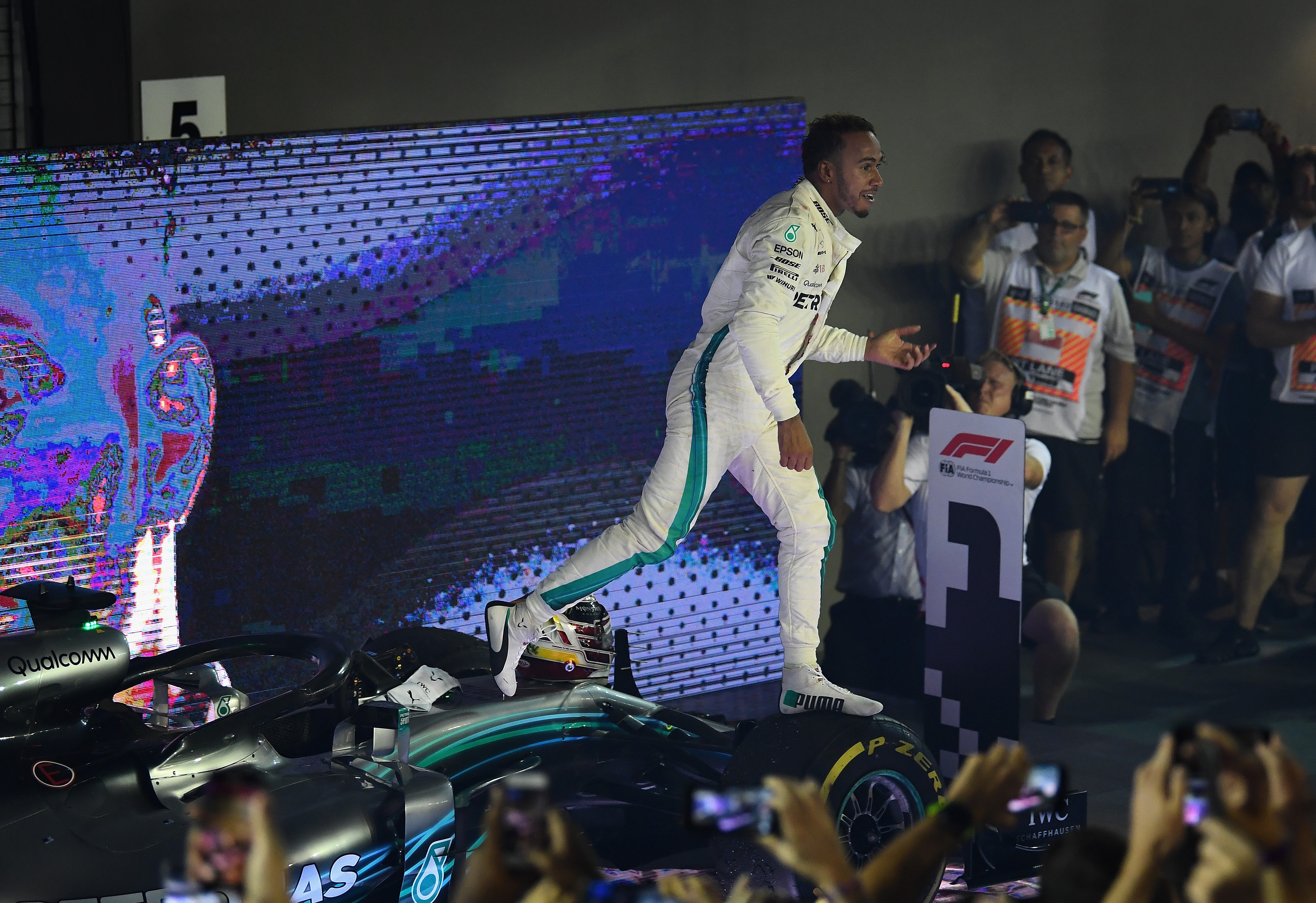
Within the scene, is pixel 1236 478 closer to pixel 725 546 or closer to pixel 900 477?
pixel 900 477

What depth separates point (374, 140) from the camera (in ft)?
15.0

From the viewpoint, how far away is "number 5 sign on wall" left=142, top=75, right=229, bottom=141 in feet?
16.3

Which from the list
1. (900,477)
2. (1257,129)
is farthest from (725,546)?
(1257,129)

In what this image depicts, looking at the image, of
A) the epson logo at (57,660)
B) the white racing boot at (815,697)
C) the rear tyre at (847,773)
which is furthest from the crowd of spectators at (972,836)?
the white racing boot at (815,697)

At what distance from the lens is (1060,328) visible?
18.7ft

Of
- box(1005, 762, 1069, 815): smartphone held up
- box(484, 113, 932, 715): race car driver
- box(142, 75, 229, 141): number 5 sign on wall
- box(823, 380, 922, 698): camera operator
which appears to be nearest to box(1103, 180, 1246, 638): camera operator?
box(823, 380, 922, 698): camera operator

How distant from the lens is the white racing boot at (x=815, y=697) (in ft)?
12.2

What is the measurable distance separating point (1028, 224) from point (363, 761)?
3.50 m

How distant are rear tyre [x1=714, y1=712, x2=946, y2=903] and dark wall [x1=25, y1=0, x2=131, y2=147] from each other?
3097 millimetres

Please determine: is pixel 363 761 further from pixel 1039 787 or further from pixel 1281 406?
pixel 1281 406

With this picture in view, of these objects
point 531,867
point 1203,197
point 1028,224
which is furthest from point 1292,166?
point 531,867

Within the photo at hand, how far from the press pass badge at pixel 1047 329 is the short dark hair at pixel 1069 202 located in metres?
0.38

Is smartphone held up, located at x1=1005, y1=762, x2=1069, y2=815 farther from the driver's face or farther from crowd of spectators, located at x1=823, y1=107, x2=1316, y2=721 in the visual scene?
crowd of spectators, located at x1=823, y1=107, x2=1316, y2=721

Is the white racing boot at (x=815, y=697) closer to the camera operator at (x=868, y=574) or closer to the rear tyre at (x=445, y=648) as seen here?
the rear tyre at (x=445, y=648)
